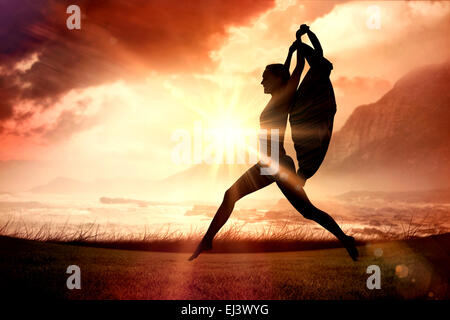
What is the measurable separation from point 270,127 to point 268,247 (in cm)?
236

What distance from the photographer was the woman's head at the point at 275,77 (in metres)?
5.39

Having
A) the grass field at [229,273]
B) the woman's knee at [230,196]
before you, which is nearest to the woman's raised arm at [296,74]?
the woman's knee at [230,196]

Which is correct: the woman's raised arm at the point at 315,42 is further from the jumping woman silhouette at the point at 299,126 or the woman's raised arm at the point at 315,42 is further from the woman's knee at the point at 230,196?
the woman's knee at the point at 230,196

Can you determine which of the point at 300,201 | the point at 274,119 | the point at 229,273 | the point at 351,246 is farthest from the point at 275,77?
the point at 229,273

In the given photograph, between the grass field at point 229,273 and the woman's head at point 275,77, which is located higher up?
the woman's head at point 275,77

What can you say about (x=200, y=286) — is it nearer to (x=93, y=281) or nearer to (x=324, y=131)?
(x=93, y=281)

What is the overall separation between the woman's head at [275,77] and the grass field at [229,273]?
2.49 meters

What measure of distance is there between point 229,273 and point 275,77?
270cm

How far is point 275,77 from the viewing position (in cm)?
539

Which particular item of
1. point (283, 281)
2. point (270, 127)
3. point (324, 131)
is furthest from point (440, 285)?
point (270, 127)

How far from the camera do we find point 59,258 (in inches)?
225

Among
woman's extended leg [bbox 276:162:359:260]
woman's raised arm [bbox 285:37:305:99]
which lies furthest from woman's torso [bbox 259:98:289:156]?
woman's extended leg [bbox 276:162:359:260]

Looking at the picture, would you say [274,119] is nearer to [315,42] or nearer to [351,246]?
[315,42]

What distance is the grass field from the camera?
454 centimetres
